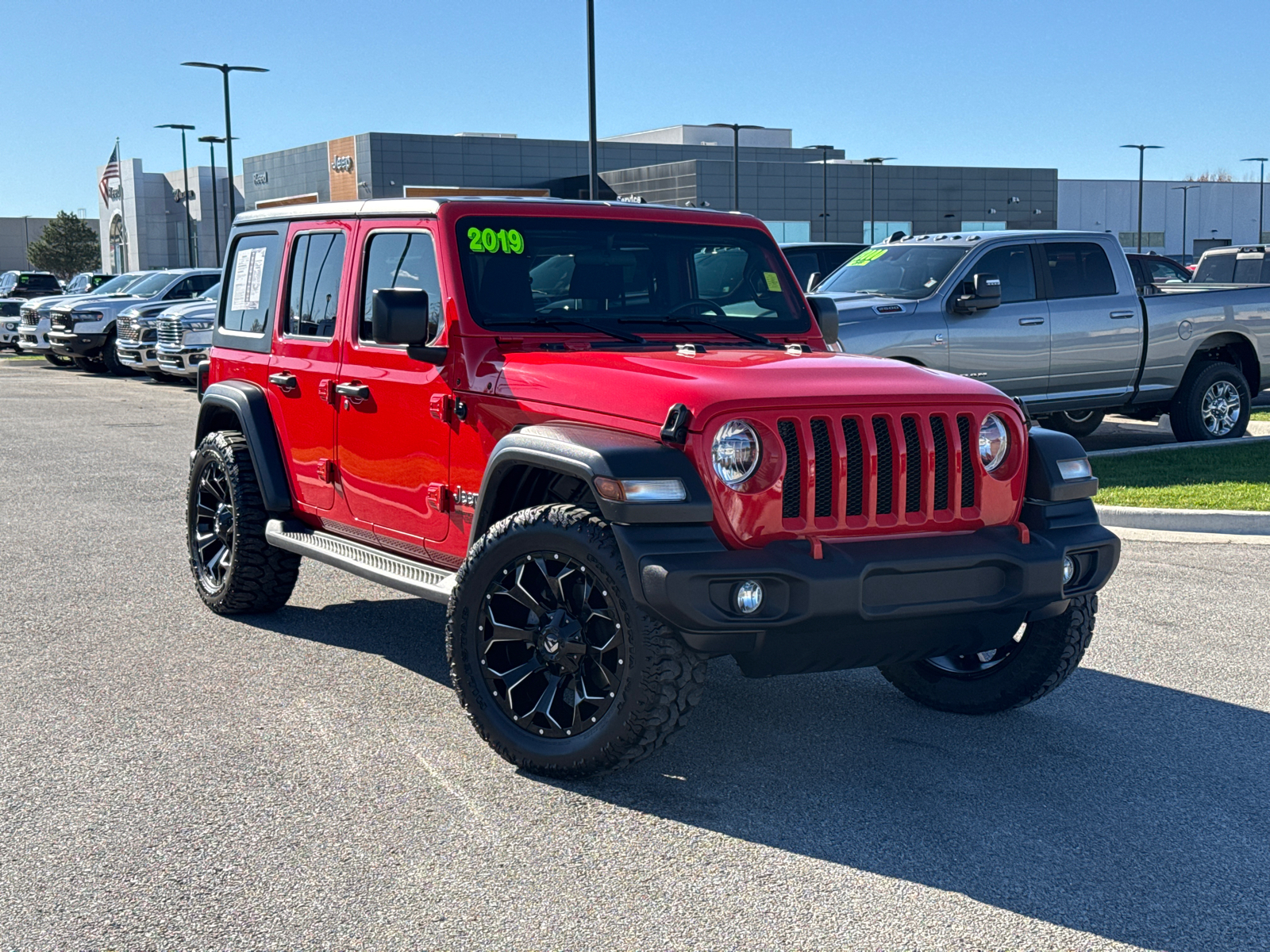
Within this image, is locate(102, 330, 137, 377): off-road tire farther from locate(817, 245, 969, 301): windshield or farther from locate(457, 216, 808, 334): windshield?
locate(457, 216, 808, 334): windshield

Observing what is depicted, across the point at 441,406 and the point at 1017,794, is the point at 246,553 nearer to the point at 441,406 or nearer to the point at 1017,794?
the point at 441,406

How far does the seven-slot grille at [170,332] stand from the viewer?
76.2ft

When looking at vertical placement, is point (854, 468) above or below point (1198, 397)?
above

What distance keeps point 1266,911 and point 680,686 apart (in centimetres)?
175

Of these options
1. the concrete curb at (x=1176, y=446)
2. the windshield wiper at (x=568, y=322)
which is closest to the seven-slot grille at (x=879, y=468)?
the windshield wiper at (x=568, y=322)

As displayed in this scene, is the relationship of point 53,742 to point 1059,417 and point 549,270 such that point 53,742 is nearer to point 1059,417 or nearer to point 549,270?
point 549,270

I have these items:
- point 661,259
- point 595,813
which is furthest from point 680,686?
point 661,259

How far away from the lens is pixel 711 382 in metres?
4.65

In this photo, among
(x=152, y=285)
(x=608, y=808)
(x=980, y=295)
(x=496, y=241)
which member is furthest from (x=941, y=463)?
(x=152, y=285)

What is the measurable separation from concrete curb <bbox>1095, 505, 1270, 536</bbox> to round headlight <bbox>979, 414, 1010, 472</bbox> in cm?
497

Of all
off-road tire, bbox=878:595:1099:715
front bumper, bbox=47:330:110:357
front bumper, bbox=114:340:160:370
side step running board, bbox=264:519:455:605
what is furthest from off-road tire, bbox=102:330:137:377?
off-road tire, bbox=878:595:1099:715

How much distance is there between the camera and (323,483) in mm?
6469

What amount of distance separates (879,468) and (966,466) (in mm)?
365

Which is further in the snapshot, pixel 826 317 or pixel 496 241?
pixel 826 317
